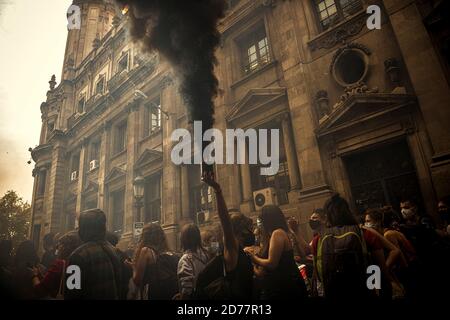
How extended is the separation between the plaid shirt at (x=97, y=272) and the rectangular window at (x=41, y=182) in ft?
82.6

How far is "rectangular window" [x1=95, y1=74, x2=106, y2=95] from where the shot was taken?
21400 millimetres

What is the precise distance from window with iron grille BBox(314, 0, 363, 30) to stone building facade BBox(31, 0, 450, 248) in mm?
43

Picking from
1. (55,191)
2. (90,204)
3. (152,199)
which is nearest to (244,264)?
(152,199)

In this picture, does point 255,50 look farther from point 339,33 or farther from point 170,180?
point 170,180

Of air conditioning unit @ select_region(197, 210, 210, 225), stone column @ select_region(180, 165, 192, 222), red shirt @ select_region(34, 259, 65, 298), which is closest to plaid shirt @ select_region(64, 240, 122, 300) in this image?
red shirt @ select_region(34, 259, 65, 298)

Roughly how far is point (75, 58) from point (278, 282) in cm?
3119

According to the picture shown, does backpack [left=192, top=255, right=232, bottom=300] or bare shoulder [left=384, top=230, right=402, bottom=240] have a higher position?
bare shoulder [left=384, top=230, right=402, bottom=240]

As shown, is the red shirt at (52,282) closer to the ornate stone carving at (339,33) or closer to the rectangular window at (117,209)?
the ornate stone carving at (339,33)

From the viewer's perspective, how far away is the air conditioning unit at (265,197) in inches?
369

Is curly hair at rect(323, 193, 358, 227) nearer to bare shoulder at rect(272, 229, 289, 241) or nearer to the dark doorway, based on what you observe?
bare shoulder at rect(272, 229, 289, 241)

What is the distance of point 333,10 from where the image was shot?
9.92m

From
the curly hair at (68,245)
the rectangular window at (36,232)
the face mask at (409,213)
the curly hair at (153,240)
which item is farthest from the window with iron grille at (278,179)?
the rectangular window at (36,232)
